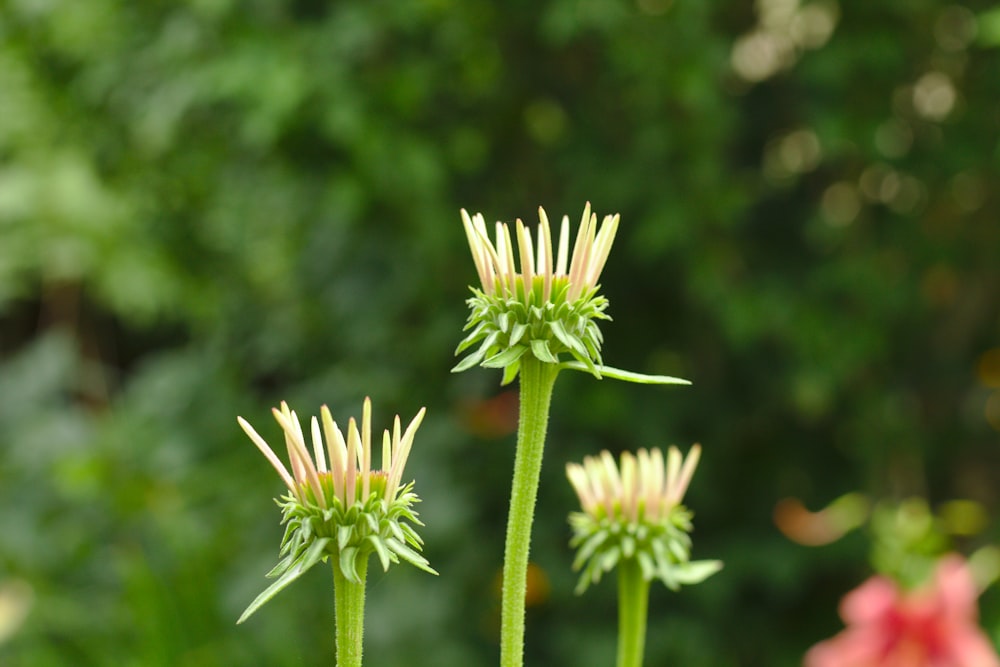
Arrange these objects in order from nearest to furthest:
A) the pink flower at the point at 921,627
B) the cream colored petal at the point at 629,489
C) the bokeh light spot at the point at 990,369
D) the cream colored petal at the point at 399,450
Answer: the cream colored petal at the point at 399,450
the cream colored petal at the point at 629,489
the pink flower at the point at 921,627
the bokeh light spot at the point at 990,369

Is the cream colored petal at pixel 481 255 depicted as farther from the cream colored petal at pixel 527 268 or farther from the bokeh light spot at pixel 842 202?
the bokeh light spot at pixel 842 202

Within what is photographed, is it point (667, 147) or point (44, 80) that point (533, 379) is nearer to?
point (667, 147)

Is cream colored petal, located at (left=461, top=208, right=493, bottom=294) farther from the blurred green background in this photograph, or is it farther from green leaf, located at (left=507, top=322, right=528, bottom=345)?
the blurred green background

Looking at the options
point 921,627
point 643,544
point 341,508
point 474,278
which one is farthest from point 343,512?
point 474,278

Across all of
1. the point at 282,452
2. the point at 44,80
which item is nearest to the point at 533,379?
the point at 282,452

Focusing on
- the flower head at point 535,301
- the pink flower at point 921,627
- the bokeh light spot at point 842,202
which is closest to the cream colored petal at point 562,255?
the flower head at point 535,301

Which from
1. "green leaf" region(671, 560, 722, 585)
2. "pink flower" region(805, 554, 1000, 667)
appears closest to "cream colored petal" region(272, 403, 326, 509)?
"green leaf" region(671, 560, 722, 585)
